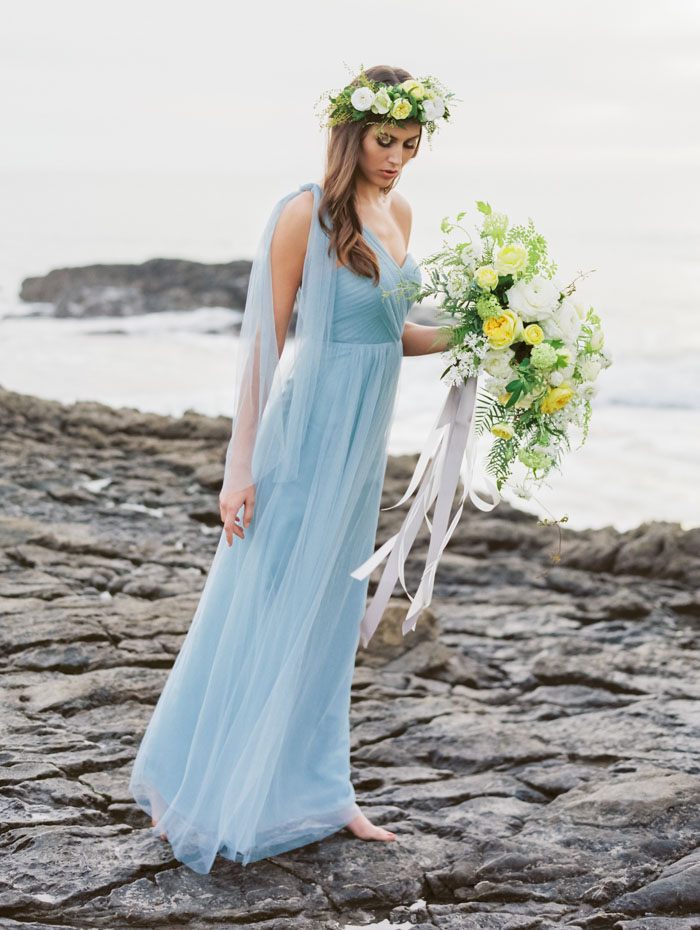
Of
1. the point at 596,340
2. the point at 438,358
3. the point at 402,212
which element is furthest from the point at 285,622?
the point at 438,358

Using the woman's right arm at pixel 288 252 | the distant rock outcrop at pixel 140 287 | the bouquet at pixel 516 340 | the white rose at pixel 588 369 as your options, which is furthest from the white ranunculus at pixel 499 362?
the distant rock outcrop at pixel 140 287

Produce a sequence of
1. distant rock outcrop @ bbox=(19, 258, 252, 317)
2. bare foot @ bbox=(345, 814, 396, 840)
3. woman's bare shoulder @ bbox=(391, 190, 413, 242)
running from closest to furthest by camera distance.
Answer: woman's bare shoulder @ bbox=(391, 190, 413, 242)
bare foot @ bbox=(345, 814, 396, 840)
distant rock outcrop @ bbox=(19, 258, 252, 317)

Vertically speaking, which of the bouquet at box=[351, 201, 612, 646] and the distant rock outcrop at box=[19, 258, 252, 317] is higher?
the distant rock outcrop at box=[19, 258, 252, 317]

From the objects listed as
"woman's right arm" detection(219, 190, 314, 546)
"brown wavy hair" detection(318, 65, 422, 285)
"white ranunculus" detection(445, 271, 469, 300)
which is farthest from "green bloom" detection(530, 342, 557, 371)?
"woman's right arm" detection(219, 190, 314, 546)

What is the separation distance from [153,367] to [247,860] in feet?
52.6

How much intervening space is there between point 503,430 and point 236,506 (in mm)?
741

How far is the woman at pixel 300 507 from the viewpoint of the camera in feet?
→ 8.18

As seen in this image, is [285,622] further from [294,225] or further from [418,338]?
[294,225]

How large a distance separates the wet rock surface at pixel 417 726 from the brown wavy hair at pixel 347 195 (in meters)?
1.70

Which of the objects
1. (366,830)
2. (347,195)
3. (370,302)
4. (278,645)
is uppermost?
(347,195)

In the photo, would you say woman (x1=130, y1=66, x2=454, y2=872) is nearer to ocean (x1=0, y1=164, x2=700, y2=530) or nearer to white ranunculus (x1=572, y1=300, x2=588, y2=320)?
white ranunculus (x1=572, y1=300, x2=588, y2=320)

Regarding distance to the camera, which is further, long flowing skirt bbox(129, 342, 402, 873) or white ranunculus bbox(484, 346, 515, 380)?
long flowing skirt bbox(129, 342, 402, 873)

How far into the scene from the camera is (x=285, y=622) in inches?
105

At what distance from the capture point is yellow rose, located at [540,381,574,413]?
2430 millimetres
